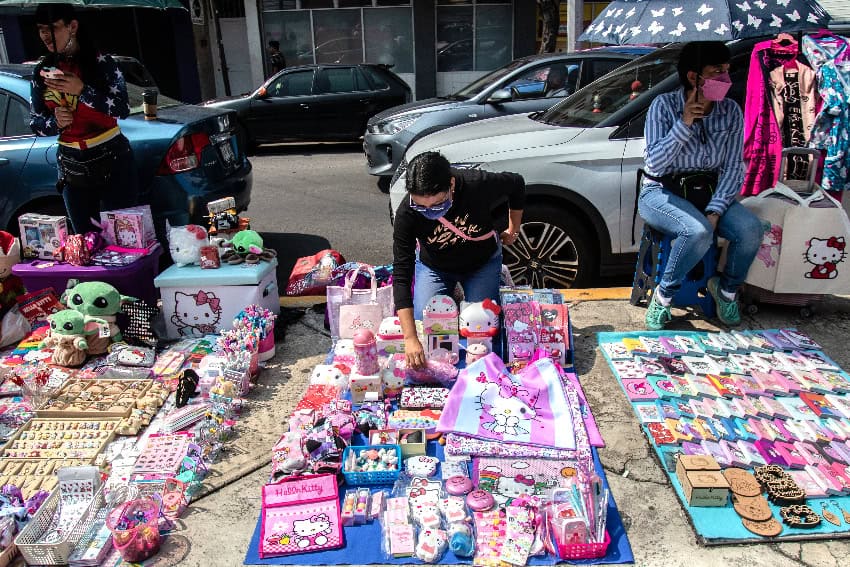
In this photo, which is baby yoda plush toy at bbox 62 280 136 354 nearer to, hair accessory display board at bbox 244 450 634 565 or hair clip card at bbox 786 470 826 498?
hair accessory display board at bbox 244 450 634 565

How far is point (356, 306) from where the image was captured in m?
4.07

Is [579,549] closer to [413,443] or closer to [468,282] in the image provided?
[413,443]

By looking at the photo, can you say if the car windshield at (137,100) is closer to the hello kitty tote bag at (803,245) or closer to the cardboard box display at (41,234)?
the cardboard box display at (41,234)

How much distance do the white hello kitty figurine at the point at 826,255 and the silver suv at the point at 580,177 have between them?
42.3 inches

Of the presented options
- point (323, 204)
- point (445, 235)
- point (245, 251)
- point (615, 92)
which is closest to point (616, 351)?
point (445, 235)

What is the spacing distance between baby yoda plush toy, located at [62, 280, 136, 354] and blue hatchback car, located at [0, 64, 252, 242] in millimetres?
1223

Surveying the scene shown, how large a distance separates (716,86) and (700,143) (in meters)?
0.35

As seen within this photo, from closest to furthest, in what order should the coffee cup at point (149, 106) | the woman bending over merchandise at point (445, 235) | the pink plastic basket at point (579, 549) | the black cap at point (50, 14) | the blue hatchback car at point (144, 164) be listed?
the pink plastic basket at point (579, 549) < the woman bending over merchandise at point (445, 235) < the black cap at point (50, 14) < the blue hatchback car at point (144, 164) < the coffee cup at point (149, 106)

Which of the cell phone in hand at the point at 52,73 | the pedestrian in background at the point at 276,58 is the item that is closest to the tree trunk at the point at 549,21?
the pedestrian in background at the point at 276,58

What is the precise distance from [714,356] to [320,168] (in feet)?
25.5

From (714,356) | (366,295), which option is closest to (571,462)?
(714,356)

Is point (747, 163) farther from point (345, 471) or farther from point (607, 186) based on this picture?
point (345, 471)

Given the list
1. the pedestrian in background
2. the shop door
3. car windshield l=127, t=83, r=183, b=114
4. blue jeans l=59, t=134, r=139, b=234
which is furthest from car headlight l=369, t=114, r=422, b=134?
the shop door

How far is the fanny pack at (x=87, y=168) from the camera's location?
4586 mm
